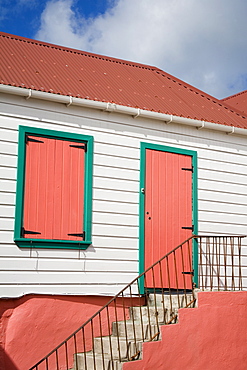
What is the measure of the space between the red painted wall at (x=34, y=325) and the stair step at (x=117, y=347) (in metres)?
0.44

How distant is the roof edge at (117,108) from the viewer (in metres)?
8.12

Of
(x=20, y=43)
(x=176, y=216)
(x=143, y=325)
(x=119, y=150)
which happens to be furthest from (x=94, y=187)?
(x=20, y=43)

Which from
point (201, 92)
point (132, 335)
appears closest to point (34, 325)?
point (132, 335)

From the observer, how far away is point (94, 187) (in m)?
8.67

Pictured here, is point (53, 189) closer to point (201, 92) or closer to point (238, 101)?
point (201, 92)

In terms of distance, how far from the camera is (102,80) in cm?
1000

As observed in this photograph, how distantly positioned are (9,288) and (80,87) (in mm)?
3535

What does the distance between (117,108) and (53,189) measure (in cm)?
174

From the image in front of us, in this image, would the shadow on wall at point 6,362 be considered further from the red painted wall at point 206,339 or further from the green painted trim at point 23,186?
the red painted wall at point 206,339

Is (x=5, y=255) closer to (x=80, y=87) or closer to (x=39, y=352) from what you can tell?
(x=39, y=352)

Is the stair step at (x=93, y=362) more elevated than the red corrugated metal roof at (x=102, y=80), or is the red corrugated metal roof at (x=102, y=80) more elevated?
the red corrugated metal roof at (x=102, y=80)

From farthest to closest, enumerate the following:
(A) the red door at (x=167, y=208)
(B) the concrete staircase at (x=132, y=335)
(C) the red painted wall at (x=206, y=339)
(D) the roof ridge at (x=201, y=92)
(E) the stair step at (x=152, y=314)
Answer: (D) the roof ridge at (x=201, y=92) → (A) the red door at (x=167, y=208) → (E) the stair step at (x=152, y=314) → (C) the red painted wall at (x=206, y=339) → (B) the concrete staircase at (x=132, y=335)

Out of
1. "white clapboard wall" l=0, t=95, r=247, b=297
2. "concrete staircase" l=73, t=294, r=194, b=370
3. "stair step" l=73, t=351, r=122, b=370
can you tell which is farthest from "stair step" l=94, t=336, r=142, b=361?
"white clapboard wall" l=0, t=95, r=247, b=297

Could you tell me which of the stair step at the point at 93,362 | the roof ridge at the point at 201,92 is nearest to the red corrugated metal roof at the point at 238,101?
the roof ridge at the point at 201,92
